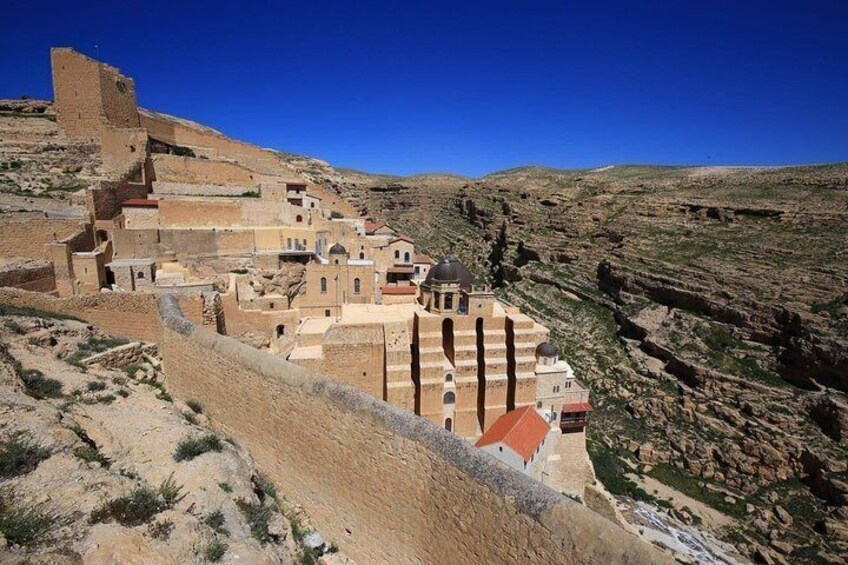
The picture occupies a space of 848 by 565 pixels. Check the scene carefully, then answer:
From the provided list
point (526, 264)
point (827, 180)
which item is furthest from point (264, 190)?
point (827, 180)

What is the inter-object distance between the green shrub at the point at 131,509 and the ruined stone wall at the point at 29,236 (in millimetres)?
11486

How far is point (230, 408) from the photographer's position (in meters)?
6.75

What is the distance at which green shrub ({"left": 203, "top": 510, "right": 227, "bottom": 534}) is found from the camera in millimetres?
4034

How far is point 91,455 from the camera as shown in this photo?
435cm

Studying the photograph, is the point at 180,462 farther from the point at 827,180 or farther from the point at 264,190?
the point at 827,180

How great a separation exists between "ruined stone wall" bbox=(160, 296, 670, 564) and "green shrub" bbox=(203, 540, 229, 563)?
6.40 ft

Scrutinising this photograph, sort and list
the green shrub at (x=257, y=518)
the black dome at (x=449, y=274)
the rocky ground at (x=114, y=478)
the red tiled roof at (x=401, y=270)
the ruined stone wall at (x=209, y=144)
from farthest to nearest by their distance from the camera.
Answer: the ruined stone wall at (x=209, y=144)
the red tiled roof at (x=401, y=270)
the black dome at (x=449, y=274)
the green shrub at (x=257, y=518)
the rocky ground at (x=114, y=478)

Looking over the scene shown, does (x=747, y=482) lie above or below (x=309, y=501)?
below

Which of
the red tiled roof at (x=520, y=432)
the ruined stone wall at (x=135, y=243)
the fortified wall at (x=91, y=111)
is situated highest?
the fortified wall at (x=91, y=111)

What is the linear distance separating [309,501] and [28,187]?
17.4 meters

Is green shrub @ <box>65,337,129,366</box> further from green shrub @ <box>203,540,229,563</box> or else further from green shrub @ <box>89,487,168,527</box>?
green shrub @ <box>203,540,229,563</box>

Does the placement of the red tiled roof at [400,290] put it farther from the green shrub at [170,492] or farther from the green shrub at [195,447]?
the green shrub at [170,492]

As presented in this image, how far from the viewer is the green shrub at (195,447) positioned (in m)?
5.08

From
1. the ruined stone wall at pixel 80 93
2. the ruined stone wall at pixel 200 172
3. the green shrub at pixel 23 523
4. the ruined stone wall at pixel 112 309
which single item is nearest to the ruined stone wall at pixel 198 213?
the ruined stone wall at pixel 200 172
